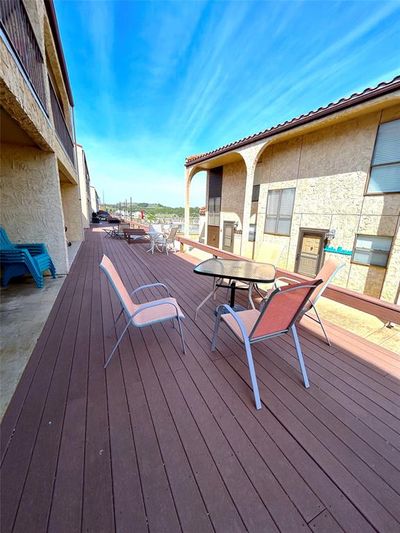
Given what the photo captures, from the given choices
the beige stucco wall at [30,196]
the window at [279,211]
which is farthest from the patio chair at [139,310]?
the window at [279,211]

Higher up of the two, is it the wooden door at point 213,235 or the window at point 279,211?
the window at point 279,211

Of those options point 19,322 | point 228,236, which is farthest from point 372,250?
point 19,322

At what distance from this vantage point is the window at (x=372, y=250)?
Answer: 5.34m

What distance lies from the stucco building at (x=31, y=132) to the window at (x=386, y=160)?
6.81 metres

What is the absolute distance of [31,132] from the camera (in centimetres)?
300

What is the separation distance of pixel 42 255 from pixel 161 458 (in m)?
3.85

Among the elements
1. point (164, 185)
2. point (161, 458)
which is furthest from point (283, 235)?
point (164, 185)

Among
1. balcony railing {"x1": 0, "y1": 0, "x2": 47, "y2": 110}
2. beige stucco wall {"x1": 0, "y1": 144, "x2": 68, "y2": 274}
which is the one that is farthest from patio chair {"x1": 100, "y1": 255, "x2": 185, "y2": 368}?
beige stucco wall {"x1": 0, "y1": 144, "x2": 68, "y2": 274}

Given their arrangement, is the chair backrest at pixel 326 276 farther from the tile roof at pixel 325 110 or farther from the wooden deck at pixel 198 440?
the tile roof at pixel 325 110

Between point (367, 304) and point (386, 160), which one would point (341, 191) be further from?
point (367, 304)

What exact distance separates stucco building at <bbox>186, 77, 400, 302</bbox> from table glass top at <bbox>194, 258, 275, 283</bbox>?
1124 millimetres

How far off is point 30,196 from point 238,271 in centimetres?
392

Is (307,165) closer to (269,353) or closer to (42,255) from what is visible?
(269,353)

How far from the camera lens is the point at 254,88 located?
7488 mm
